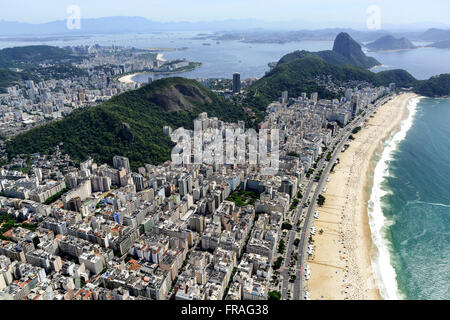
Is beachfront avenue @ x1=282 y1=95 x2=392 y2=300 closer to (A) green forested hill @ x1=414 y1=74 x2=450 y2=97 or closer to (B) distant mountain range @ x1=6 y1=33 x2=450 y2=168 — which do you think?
(B) distant mountain range @ x1=6 y1=33 x2=450 y2=168

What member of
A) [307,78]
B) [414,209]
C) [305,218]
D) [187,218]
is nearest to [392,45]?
[307,78]

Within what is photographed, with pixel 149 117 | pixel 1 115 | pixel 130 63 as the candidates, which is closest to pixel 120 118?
pixel 149 117

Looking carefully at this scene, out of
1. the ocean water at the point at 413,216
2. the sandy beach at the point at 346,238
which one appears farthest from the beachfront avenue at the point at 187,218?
the ocean water at the point at 413,216

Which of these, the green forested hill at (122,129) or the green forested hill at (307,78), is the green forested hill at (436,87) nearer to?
the green forested hill at (307,78)

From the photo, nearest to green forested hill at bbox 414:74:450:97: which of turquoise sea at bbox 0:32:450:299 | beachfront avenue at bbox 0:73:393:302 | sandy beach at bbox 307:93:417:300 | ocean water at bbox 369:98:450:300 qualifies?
turquoise sea at bbox 0:32:450:299

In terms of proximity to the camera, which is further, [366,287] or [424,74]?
[424,74]
